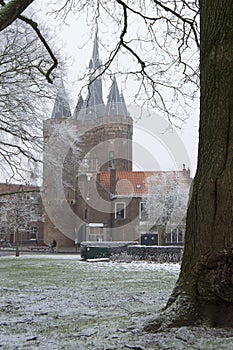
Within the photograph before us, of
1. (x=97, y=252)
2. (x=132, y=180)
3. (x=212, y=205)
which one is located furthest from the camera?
(x=132, y=180)

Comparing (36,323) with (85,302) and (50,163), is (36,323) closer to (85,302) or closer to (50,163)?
(85,302)

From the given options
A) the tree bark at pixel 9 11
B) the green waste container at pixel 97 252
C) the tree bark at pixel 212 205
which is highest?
the tree bark at pixel 9 11

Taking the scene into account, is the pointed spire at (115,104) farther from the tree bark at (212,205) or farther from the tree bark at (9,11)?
the tree bark at (9,11)

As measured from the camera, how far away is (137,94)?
40.8ft

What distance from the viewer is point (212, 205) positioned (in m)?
4.86

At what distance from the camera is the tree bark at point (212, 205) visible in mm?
4703

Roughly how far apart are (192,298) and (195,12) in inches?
299

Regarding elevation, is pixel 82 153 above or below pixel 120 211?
above

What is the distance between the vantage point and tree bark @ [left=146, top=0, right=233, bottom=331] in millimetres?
4703

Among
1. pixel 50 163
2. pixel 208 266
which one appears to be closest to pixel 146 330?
pixel 208 266

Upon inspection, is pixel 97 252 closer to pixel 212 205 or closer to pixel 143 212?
pixel 212 205

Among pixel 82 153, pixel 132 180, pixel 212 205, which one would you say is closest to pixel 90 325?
pixel 212 205

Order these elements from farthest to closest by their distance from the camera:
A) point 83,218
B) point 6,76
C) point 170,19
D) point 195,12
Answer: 1. point 83,218
2. point 6,76
3. point 170,19
4. point 195,12

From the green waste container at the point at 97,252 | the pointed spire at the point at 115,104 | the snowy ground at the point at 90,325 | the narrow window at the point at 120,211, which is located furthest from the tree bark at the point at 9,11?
the pointed spire at the point at 115,104
